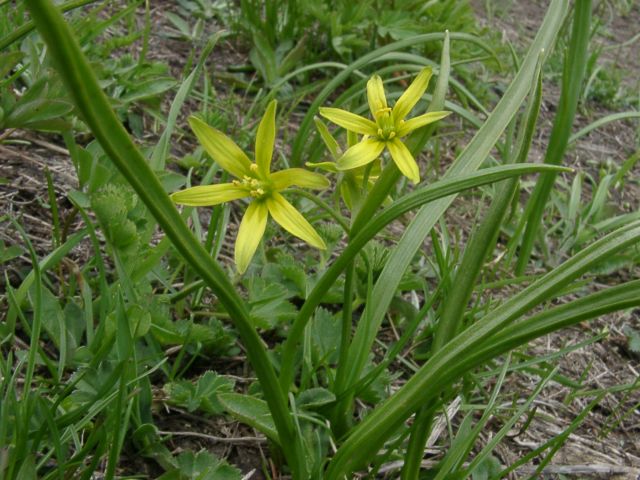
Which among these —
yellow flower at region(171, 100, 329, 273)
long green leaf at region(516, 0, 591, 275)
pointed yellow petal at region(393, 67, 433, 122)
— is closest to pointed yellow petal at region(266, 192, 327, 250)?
yellow flower at region(171, 100, 329, 273)

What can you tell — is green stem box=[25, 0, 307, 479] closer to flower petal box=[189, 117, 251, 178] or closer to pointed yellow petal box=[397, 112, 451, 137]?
flower petal box=[189, 117, 251, 178]

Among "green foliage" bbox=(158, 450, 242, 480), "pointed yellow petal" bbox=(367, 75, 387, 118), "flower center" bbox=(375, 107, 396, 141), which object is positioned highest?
"pointed yellow petal" bbox=(367, 75, 387, 118)

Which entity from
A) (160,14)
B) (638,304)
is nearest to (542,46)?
(638,304)

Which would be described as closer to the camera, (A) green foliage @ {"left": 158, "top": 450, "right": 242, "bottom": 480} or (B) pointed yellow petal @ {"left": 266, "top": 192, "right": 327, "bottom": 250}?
(B) pointed yellow petal @ {"left": 266, "top": 192, "right": 327, "bottom": 250}

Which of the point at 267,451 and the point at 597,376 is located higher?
the point at 267,451

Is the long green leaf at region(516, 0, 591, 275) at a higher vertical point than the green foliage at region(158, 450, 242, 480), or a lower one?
higher

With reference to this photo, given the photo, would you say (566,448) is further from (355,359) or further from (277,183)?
(277,183)

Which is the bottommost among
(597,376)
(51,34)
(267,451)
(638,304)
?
(597,376)
